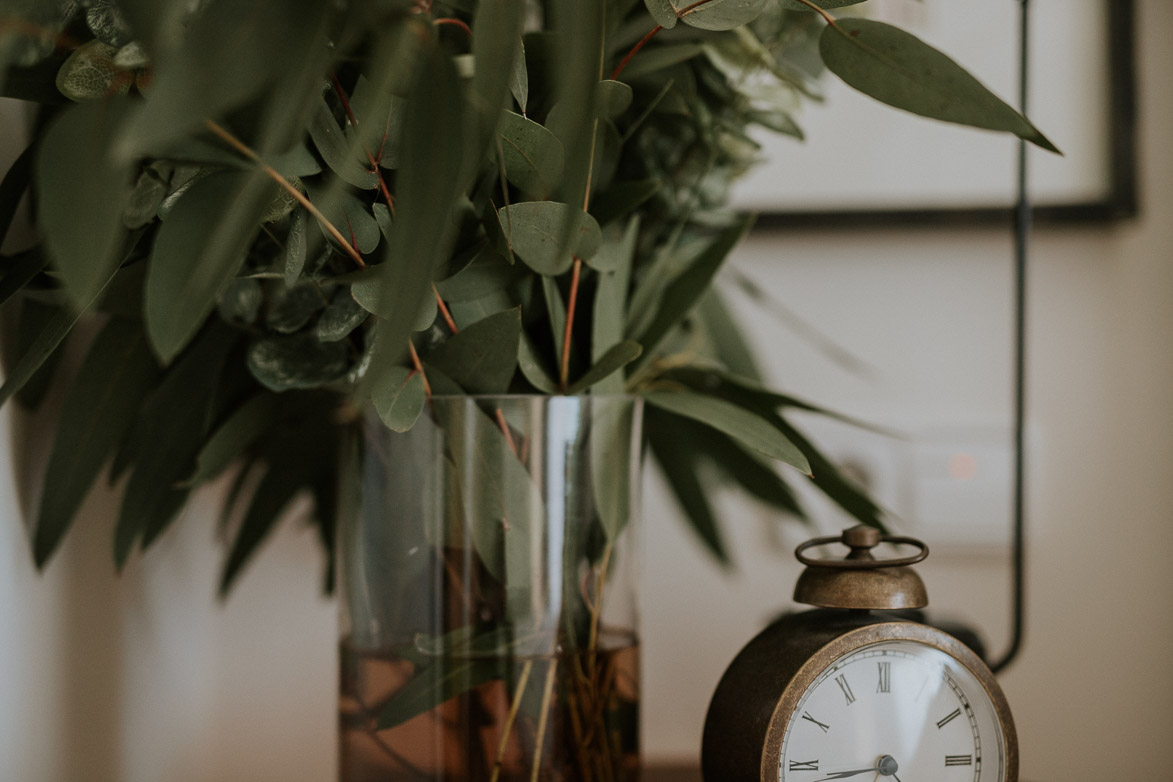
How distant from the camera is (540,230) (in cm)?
38

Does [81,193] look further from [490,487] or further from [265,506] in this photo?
[265,506]

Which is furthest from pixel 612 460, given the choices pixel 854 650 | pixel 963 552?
pixel 963 552

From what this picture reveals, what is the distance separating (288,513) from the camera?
2.81ft

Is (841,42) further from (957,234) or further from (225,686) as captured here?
(225,686)

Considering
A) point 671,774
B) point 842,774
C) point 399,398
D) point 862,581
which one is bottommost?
point 671,774

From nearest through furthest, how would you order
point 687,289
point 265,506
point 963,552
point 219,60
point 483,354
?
point 219,60
point 483,354
point 687,289
point 265,506
point 963,552

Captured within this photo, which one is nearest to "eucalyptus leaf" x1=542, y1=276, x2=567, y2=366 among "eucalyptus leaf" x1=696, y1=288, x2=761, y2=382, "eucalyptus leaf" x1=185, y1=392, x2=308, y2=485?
"eucalyptus leaf" x1=185, y1=392, x2=308, y2=485

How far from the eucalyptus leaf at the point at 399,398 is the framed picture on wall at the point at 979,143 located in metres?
0.54

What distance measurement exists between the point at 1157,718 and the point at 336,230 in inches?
36.0

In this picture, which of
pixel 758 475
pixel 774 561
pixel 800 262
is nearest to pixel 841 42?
pixel 758 475

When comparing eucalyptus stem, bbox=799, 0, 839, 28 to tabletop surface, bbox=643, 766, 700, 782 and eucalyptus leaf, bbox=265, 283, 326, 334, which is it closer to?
eucalyptus leaf, bbox=265, 283, 326, 334

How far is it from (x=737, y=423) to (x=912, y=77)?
0.20 metres

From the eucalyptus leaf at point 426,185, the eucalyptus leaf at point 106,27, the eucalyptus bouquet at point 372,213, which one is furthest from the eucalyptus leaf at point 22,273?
the eucalyptus leaf at point 426,185

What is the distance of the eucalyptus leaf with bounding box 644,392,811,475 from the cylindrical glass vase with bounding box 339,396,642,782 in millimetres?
38
